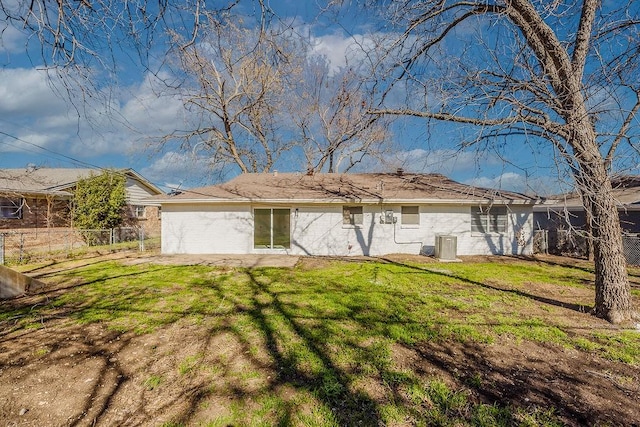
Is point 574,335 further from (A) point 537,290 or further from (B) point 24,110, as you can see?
(B) point 24,110

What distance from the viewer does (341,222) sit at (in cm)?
1245

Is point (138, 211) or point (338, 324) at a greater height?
point (138, 211)

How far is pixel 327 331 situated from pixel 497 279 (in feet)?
19.3

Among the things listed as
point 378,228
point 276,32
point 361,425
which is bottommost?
point 361,425

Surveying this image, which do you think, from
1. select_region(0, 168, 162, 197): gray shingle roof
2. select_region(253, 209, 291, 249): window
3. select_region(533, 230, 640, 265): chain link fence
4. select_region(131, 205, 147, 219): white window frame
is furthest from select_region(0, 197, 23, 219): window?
select_region(533, 230, 640, 265): chain link fence

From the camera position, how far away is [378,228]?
12.5 m

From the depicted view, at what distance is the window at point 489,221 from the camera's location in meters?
12.7

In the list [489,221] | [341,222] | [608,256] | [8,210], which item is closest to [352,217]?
[341,222]

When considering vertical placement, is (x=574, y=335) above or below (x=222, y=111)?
below

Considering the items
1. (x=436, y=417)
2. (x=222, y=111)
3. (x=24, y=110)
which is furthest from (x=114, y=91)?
(x=222, y=111)

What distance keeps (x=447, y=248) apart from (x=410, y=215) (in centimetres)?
196

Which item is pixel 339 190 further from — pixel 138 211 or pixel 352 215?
pixel 138 211

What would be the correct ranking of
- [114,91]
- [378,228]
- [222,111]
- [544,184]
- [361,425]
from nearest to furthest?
1. [114,91]
2. [361,425]
3. [544,184]
4. [378,228]
5. [222,111]

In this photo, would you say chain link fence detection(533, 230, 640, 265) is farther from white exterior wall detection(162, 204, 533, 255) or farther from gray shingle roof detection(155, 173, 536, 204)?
gray shingle roof detection(155, 173, 536, 204)
